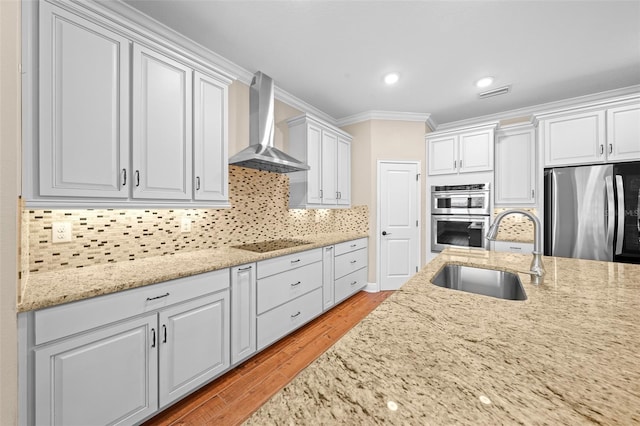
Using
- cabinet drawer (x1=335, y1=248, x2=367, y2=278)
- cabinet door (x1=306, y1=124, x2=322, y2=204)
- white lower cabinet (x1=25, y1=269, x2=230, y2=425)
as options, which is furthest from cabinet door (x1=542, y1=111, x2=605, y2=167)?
white lower cabinet (x1=25, y1=269, x2=230, y2=425)

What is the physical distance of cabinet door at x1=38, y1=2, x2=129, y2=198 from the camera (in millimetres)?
1314

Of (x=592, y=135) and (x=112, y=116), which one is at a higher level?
(x=592, y=135)

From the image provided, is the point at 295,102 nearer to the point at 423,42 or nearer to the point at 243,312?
the point at 423,42

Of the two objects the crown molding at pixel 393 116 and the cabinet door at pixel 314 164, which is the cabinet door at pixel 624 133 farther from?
the cabinet door at pixel 314 164

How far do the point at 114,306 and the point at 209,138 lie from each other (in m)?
1.34

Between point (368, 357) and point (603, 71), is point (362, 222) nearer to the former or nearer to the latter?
point (603, 71)

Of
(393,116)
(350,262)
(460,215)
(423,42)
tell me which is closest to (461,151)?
(460,215)

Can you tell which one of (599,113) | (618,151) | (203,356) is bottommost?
(203,356)

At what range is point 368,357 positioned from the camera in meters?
0.60

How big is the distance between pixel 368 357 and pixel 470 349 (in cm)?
27

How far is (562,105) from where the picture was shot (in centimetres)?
340

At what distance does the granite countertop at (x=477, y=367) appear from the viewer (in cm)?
43

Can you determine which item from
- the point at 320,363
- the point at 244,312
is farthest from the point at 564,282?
the point at 244,312

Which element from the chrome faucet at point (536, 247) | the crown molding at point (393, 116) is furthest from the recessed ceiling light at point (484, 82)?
the chrome faucet at point (536, 247)
